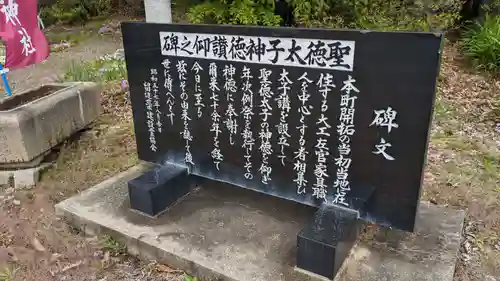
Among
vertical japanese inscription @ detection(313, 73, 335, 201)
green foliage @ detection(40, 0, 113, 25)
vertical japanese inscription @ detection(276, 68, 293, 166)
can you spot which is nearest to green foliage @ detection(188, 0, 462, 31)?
vertical japanese inscription @ detection(276, 68, 293, 166)

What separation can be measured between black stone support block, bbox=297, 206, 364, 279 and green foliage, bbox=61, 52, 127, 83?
4.30 metres

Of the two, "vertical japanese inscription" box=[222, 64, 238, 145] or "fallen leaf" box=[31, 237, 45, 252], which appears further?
"fallen leaf" box=[31, 237, 45, 252]

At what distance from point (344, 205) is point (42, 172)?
2.51 meters

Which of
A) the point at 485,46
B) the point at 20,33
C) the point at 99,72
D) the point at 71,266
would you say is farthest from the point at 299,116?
the point at 485,46

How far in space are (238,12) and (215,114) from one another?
3.00 metres

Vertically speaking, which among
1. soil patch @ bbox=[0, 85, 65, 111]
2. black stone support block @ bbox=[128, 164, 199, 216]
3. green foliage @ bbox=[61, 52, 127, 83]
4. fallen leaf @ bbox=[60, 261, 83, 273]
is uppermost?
soil patch @ bbox=[0, 85, 65, 111]

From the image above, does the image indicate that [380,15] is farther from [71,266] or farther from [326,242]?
[71,266]

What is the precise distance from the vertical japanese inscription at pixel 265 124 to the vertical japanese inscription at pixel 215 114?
0.31m

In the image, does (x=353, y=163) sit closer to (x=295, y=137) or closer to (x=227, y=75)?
(x=295, y=137)

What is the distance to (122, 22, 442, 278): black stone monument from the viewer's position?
2.03 meters

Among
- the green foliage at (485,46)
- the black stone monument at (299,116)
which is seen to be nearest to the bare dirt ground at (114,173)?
the green foliage at (485,46)

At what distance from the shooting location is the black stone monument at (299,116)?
2031 millimetres

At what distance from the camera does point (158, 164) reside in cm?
305

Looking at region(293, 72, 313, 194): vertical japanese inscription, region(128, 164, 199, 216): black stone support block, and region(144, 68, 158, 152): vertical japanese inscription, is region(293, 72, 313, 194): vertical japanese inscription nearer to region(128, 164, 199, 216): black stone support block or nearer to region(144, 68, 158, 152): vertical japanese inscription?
region(128, 164, 199, 216): black stone support block
